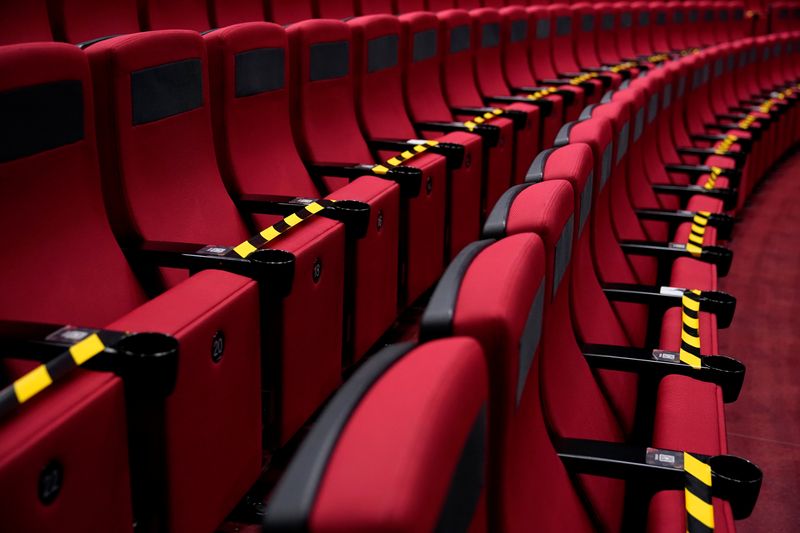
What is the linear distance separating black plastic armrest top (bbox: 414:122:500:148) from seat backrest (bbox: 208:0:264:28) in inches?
6.0

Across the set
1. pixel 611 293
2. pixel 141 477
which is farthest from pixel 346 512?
pixel 611 293

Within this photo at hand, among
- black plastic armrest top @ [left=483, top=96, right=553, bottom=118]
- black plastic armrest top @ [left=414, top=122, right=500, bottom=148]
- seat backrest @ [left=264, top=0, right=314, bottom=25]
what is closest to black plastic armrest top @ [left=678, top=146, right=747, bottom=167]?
black plastic armrest top @ [left=483, top=96, right=553, bottom=118]

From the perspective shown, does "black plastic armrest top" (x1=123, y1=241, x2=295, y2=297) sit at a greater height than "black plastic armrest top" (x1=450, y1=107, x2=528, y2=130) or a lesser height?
greater

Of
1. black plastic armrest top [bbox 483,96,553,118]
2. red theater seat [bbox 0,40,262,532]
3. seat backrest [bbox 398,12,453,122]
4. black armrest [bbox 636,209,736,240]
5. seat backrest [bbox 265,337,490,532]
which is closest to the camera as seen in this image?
seat backrest [bbox 265,337,490,532]

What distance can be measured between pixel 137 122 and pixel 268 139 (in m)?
0.12

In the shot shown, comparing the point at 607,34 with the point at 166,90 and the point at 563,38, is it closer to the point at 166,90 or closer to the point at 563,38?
the point at 563,38

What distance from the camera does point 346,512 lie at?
0.10 m

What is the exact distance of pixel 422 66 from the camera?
2.22ft

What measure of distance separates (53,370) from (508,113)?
0.53m

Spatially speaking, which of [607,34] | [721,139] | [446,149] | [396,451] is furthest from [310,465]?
[607,34]

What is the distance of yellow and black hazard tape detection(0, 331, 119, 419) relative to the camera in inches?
7.5

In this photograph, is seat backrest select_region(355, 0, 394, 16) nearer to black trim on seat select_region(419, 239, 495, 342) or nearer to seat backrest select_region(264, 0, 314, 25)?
seat backrest select_region(264, 0, 314, 25)

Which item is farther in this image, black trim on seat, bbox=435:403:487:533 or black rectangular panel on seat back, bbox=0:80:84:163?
black rectangular panel on seat back, bbox=0:80:84:163

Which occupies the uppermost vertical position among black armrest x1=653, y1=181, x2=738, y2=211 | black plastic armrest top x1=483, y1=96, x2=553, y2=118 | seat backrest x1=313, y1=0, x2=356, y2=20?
seat backrest x1=313, y1=0, x2=356, y2=20
